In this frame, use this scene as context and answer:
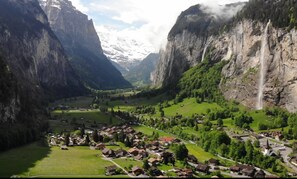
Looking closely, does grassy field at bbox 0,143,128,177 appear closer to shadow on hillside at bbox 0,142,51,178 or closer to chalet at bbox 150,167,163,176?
shadow on hillside at bbox 0,142,51,178

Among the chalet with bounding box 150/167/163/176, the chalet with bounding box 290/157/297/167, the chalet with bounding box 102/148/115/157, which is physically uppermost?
the chalet with bounding box 102/148/115/157

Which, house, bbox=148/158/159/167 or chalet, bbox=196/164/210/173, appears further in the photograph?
house, bbox=148/158/159/167

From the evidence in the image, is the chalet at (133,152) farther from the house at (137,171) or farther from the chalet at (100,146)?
the house at (137,171)

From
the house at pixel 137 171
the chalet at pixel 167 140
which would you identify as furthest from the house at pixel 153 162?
the chalet at pixel 167 140

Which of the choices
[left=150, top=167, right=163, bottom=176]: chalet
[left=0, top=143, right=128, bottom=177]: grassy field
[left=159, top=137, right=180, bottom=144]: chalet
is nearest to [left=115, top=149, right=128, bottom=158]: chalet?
[left=0, top=143, right=128, bottom=177]: grassy field

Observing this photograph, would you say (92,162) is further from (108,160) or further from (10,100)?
(10,100)

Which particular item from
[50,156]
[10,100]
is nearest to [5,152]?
[50,156]

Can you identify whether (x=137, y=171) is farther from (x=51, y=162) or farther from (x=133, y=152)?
(x=133, y=152)

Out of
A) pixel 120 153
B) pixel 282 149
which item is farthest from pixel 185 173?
Result: pixel 282 149
